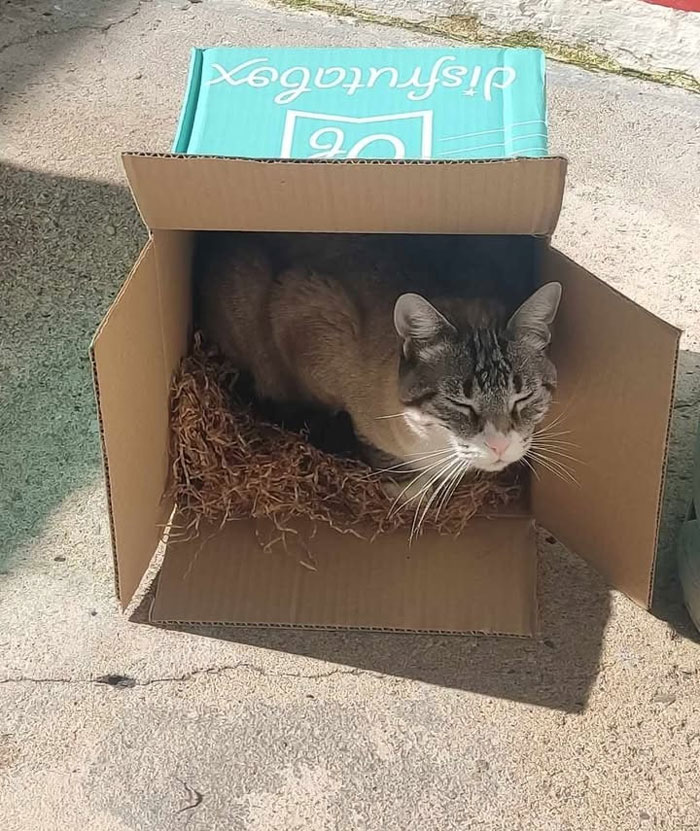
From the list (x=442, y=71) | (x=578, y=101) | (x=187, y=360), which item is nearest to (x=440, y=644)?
(x=187, y=360)

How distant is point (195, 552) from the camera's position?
1.88m

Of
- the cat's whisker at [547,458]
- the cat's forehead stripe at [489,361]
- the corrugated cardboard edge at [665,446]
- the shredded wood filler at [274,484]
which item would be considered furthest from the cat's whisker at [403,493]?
the corrugated cardboard edge at [665,446]

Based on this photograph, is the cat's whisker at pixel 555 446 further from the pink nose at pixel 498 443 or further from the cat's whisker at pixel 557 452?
the pink nose at pixel 498 443

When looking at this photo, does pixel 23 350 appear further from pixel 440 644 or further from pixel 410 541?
pixel 440 644

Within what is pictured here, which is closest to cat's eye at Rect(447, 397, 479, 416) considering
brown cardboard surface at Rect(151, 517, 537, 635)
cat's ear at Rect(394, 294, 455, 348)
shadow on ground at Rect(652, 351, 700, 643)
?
cat's ear at Rect(394, 294, 455, 348)

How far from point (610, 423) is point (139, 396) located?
81 cm

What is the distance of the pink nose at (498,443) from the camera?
5.41ft

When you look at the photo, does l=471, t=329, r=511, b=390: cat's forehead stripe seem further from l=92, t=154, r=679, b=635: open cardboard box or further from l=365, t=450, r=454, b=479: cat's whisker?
l=365, t=450, r=454, b=479: cat's whisker

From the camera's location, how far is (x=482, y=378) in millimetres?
1668

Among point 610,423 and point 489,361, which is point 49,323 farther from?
point 610,423

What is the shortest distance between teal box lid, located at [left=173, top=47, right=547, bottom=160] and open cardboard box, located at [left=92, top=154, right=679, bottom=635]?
101mm

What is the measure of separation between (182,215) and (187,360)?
511 millimetres

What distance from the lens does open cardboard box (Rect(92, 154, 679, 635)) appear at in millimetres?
1471

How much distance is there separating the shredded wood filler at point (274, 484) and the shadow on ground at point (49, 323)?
0.88ft
